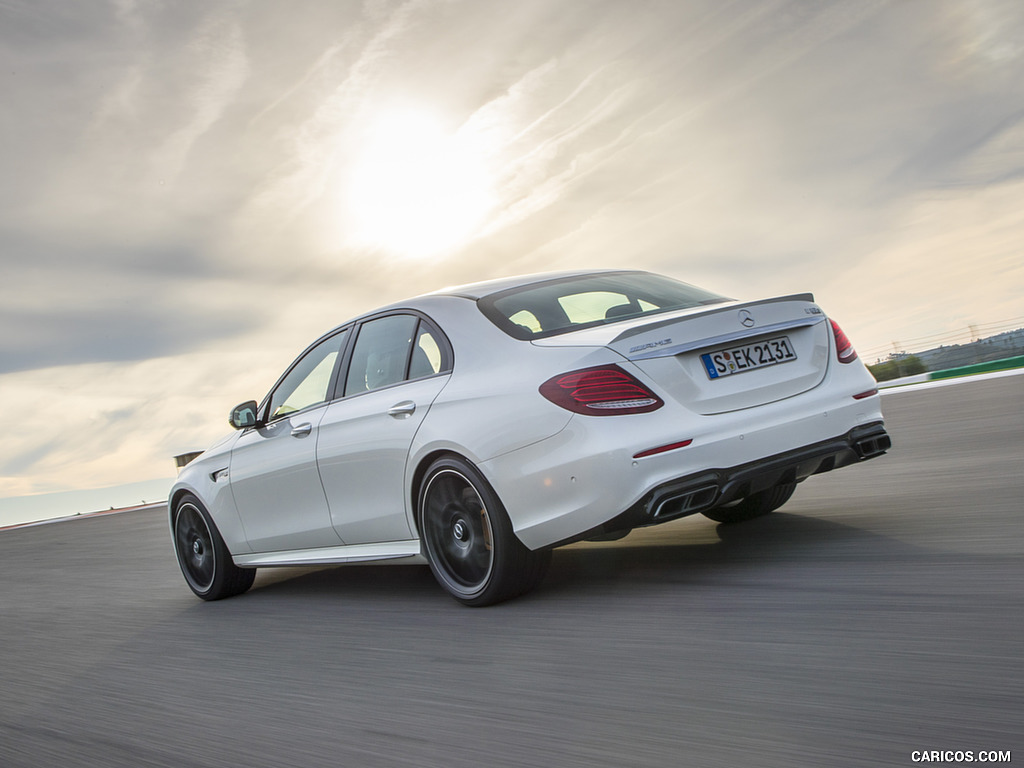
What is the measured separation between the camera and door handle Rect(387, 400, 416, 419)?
4.84 meters

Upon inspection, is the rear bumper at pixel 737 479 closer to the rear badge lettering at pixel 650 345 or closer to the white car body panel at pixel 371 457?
the rear badge lettering at pixel 650 345

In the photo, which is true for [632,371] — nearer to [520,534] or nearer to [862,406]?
[520,534]

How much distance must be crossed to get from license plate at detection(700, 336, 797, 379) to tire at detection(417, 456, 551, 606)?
3.56 ft

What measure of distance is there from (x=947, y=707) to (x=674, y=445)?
1.66 metres

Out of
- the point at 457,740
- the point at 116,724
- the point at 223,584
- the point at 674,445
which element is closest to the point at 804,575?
the point at 674,445

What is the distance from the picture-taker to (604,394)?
4078 mm

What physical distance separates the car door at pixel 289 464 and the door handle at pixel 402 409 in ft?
2.57

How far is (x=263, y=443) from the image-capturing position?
6133 mm

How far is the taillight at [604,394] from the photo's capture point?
406cm

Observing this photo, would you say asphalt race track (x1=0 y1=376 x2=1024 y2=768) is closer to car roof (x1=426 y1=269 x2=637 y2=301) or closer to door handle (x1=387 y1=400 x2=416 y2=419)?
door handle (x1=387 y1=400 x2=416 y2=419)

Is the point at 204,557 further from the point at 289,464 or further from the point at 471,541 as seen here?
the point at 471,541

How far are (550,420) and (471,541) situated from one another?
2.74 feet

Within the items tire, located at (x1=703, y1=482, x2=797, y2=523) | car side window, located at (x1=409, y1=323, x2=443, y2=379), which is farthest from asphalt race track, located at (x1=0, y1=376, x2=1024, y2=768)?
car side window, located at (x1=409, y1=323, x2=443, y2=379)

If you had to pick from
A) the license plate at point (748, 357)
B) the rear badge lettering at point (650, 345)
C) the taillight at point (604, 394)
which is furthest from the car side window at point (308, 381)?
the license plate at point (748, 357)
